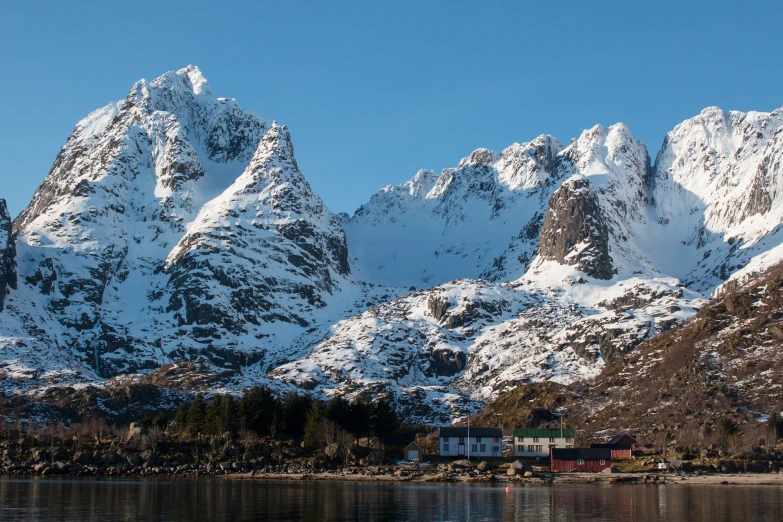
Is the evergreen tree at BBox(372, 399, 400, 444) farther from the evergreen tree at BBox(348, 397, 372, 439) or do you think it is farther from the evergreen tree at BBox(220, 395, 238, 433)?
the evergreen tree at BBox(220, 395, 238, 433)

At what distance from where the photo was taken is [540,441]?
199 metres

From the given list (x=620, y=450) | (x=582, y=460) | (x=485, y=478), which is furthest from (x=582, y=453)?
(x=485, y=478)

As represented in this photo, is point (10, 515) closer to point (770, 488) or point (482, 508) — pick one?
point (482, 508)

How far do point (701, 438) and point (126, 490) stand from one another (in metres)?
124

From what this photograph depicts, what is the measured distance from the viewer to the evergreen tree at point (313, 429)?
17435cm

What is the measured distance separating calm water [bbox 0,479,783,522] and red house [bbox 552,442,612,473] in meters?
25.7

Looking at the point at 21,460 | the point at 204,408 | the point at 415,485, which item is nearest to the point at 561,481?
the point at 415,485

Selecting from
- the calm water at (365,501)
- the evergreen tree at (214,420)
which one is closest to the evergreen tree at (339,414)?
the evergreen tree at (214,420)

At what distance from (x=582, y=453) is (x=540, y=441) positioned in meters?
29.5

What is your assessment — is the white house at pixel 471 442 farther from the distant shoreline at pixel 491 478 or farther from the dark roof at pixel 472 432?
the distant shoreline at pixel 491 478

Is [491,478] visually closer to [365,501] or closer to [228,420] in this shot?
[365,501]

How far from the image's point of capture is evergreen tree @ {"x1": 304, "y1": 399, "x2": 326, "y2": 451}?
174350mm

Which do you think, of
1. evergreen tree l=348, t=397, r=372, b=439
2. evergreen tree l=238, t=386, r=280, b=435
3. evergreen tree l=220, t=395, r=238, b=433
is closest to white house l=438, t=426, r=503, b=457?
evergreen tree l=348, t=397, r=372, b=439

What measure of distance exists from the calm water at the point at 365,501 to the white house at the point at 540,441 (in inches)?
2158
